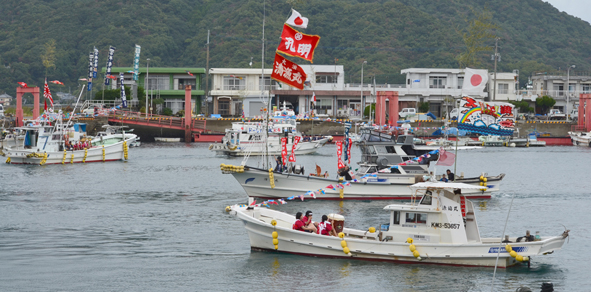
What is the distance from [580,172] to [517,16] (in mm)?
132556

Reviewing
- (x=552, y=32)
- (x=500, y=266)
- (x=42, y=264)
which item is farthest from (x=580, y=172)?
(x=552, y=32)

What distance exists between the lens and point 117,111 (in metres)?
96.8

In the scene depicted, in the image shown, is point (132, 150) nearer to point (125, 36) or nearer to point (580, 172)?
point (580, 172)

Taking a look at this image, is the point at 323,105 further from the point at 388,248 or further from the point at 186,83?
the point at 388,248

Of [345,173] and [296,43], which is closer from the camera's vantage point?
[296,43]

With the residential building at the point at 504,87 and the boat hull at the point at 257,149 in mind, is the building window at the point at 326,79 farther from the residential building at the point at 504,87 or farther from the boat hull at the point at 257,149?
Answer: the boat hull at the point at 257,149

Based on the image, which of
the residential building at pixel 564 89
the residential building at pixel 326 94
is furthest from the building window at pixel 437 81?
the residential building at pixel 564 89

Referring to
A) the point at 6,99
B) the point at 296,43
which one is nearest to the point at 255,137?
the point at 296,43

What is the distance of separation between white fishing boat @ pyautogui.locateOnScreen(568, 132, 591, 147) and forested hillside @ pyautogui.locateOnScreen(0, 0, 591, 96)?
3613 cm

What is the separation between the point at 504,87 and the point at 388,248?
101 m

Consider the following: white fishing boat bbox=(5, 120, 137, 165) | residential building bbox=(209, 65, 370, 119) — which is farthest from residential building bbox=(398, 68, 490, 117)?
white fishing boat bbox=(5, 120, 137, 165)

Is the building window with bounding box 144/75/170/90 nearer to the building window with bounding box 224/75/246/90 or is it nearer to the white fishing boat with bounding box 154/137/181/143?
the building window with bounding box 224/75/246/90

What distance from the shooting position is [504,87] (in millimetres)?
120125

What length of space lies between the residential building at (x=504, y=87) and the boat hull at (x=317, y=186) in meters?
82.9
